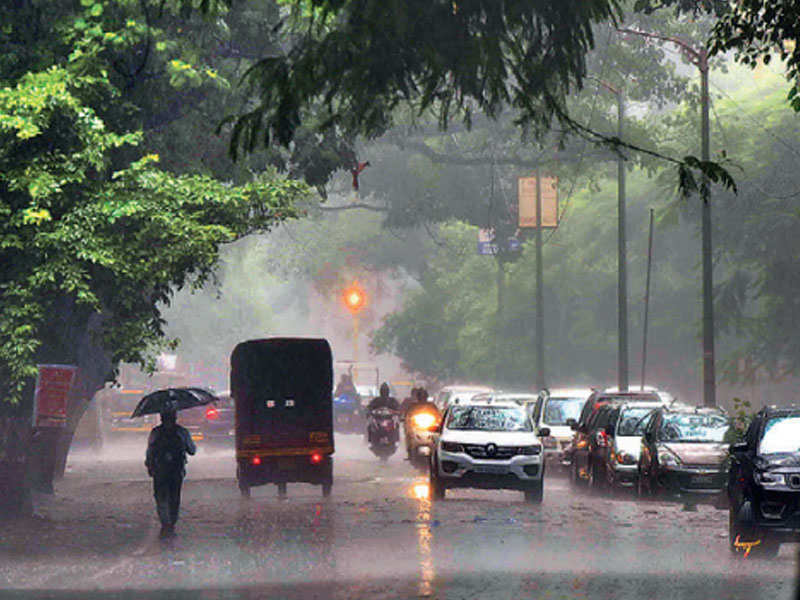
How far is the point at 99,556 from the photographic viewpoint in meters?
21.5

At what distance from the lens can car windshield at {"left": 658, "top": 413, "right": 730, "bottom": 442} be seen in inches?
1173

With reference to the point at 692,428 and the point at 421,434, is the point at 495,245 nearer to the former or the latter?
the point at 421,434

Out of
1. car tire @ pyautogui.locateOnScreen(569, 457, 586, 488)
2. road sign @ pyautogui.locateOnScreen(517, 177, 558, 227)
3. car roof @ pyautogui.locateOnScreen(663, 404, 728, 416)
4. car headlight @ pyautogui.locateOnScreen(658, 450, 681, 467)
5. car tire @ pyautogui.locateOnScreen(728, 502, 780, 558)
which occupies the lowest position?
car tire @ pyautogui.locateOnScreen(569, 457, 586, 488)

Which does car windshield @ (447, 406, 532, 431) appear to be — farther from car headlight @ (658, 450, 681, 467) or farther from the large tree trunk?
the large tree trunk

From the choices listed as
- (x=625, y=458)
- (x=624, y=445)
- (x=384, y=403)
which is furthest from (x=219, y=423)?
(x=625, y=458)

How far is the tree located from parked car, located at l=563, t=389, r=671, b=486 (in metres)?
9.43

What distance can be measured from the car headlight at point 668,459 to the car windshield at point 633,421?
3504mm

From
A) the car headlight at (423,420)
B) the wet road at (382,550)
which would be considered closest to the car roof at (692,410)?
the wet road at (382,550)

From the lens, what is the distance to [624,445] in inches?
1297

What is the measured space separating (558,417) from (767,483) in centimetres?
2175

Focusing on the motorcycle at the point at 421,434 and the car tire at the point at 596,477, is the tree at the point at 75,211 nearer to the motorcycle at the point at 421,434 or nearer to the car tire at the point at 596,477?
the car tire at the point at 596,477

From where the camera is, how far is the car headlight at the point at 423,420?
42625 mm

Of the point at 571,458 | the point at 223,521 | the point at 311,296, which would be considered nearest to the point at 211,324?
the point at 311,296

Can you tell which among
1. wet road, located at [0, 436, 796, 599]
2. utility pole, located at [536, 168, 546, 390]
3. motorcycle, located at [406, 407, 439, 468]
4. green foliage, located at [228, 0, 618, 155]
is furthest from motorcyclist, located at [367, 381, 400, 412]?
green foliage, located at [228, 0, 618, 155]
